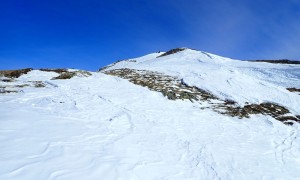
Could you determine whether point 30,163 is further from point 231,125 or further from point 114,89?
point 114,89

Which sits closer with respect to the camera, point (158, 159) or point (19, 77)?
point (158, 159)

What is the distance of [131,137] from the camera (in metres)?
9.80

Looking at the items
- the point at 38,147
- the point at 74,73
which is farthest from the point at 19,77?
the point at 38,147

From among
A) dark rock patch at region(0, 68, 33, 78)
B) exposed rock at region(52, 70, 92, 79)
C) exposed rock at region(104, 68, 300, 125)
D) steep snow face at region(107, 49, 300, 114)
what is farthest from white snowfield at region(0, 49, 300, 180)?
dark rock patch at region(0, 68, 33, 78)

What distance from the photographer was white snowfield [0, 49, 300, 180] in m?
7.21

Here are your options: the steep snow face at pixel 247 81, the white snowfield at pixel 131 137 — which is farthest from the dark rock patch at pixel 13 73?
the steep snow face at pixel 247 81

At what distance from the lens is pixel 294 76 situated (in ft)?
80.4

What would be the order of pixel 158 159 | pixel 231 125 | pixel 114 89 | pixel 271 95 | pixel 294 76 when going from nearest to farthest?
pixel 158 159 → pixel 231 125 → pixel 114 89 → pixel 271 95 → pixel 294 76

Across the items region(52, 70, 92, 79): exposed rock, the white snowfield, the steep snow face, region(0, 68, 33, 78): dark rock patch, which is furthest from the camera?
region(52, 70, 92, 79): exposed rock

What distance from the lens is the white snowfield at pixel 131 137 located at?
7.21 metres

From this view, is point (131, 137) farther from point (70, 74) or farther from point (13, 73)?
point (13, 73)

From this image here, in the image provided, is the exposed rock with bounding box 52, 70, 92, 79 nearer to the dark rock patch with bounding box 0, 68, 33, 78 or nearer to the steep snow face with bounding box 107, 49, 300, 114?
the dark rock patch with bounding box 0, 68, 33, 78

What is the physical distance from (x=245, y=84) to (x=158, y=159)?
14.3m

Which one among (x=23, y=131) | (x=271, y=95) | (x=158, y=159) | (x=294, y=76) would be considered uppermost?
(x=294, y=76)
